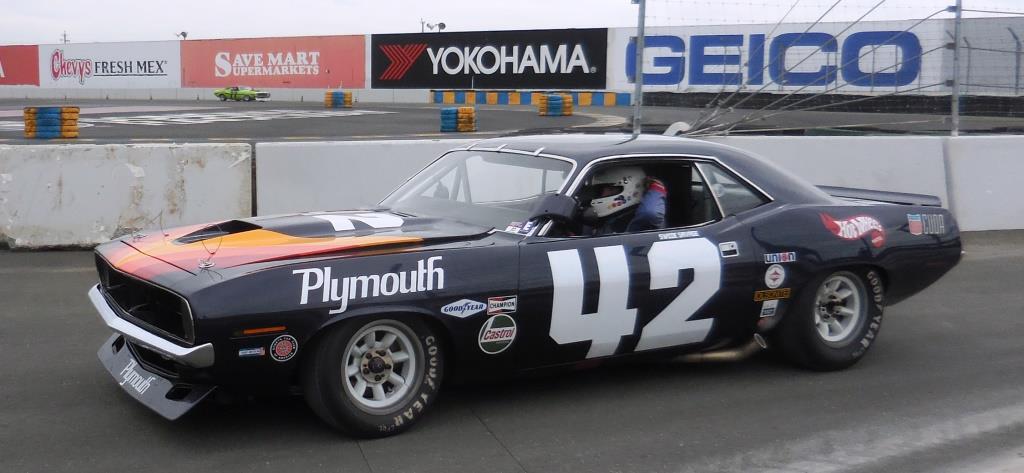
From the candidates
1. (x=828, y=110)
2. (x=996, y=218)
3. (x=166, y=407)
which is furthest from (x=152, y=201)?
(x=828, y=110)

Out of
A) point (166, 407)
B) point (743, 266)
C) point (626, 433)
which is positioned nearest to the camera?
point (166, 407)

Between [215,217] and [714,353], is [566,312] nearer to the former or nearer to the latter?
[714,353]

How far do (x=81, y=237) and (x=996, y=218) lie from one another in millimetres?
8687

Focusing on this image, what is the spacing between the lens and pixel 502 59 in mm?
47188

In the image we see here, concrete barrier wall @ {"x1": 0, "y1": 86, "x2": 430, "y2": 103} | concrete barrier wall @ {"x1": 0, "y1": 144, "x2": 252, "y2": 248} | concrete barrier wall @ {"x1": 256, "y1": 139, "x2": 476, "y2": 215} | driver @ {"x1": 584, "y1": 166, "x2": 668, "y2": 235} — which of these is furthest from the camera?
concrete barrier wall @ {"x1": 0, "y1": 86, "x2": 430, "y2": 103}

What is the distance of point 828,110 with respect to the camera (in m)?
15.9

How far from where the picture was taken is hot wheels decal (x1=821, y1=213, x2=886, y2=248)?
17.7 feet

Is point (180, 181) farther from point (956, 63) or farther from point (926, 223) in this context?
point (956, 63)

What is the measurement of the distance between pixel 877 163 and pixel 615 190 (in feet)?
19.0

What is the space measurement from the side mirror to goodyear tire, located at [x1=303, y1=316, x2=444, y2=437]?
0.81m

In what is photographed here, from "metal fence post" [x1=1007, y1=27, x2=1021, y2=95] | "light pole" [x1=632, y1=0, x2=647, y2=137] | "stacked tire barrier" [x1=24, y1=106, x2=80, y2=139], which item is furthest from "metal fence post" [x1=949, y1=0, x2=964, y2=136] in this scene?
"stacked tire barrier" [x1=24, y1=106, x2=80, y2=139]

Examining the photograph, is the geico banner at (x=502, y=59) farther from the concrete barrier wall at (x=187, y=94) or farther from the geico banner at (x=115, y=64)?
the geico banner at (x=115, y=64)

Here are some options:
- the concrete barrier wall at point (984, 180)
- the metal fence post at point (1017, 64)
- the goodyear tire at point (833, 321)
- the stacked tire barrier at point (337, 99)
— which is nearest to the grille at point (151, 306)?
the goodyear tire at point (833, 321)

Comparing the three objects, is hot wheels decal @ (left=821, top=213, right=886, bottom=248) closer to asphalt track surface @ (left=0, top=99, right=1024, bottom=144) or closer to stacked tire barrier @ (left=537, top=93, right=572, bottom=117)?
asphalt track surface @ (left=0, top=99, right=1024, bottom=144)
